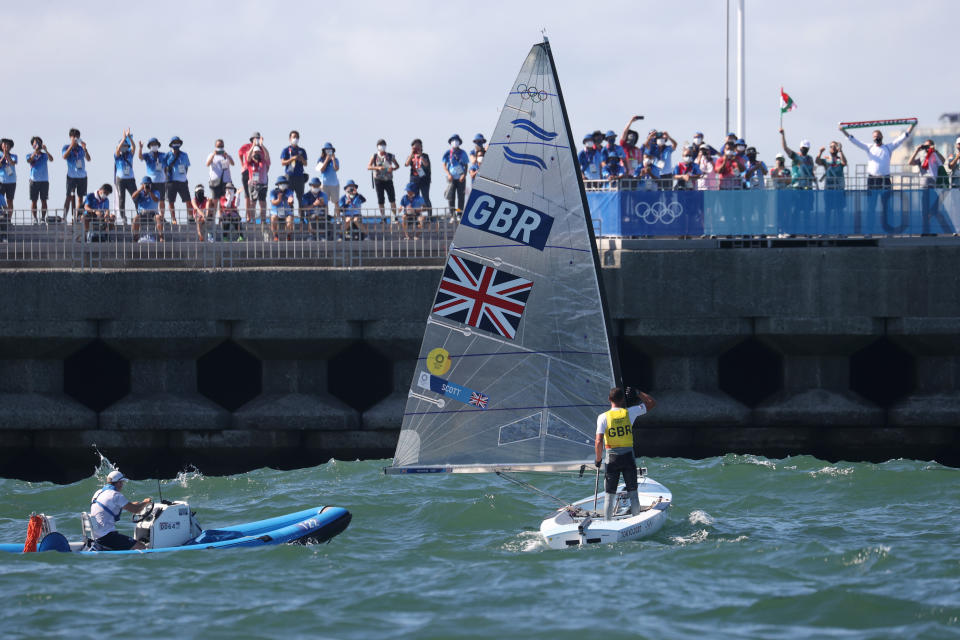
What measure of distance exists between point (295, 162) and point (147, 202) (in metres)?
3.01

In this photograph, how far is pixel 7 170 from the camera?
25.6m

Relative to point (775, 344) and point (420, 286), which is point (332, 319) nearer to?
point (420, 286)

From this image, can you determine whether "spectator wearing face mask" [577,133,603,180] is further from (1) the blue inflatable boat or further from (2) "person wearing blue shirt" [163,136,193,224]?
(1) the blue inflatable boat

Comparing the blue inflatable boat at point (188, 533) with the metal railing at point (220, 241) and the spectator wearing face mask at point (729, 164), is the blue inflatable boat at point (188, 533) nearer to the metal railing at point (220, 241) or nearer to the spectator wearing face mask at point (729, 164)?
the metal railing at point (220, 241)

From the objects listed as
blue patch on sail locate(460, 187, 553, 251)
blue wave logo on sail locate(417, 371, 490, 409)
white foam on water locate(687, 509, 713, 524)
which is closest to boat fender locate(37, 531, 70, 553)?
blue wave logo on sail locate(417, 371, 490, 409)

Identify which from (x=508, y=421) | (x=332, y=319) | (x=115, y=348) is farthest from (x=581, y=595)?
(x=115, y=348)

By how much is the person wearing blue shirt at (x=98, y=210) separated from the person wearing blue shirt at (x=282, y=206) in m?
2.94

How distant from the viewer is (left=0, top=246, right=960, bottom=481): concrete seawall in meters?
22.8

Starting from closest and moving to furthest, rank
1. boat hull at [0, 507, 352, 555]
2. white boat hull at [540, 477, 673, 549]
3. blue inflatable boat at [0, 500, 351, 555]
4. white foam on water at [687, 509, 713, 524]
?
white boat hull at [540, 477, 673, 549]
blue inflatable boat at [0, 500, 351, 555]
boat hull at [0, 507, 352, 555]
white foam on water at [687, 509, 713, 524]

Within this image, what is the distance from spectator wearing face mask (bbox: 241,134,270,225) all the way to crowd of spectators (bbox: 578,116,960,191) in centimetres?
638

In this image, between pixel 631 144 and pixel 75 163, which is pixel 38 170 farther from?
pixel 631 144

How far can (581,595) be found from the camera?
14.8 metres

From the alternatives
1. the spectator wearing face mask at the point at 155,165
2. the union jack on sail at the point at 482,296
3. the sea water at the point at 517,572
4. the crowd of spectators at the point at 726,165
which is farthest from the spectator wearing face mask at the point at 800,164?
the spectator wearing face mask at the point at 155,165

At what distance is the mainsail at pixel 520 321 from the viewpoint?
16828 millimetres
